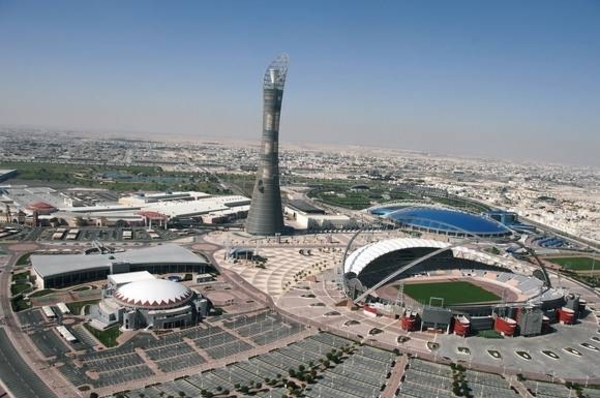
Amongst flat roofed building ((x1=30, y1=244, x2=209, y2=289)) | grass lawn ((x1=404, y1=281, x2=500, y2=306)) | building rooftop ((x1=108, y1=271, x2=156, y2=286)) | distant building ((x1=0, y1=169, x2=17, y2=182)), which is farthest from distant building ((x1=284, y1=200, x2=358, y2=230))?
distant building ((x1=0, y1=169, x2=17, y2=182))

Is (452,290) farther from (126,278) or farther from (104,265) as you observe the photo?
(104,265)

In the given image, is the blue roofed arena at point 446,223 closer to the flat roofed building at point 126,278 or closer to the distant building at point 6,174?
the flat roofed building at point 126,278

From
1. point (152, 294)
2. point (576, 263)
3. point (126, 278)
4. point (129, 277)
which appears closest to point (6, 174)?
point (129, 277)

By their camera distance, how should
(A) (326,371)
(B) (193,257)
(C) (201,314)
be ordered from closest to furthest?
(A) (326,371), (C) (201,314), (B) (193,257)

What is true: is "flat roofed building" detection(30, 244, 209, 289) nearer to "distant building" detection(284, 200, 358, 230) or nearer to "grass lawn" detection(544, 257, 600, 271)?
"distant building" detection(284, 200, 358, 230)

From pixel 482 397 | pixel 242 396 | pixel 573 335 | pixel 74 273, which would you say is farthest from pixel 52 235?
pixel 573 335

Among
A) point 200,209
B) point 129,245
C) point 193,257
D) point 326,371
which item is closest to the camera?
point 326,371

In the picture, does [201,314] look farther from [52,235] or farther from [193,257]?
[52,235]
